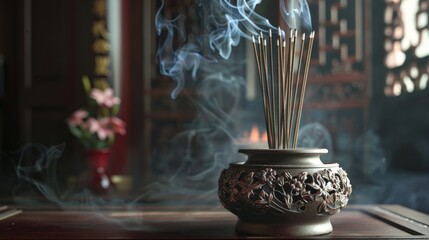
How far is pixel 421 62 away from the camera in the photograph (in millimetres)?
2430

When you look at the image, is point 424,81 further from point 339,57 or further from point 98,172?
point 98,172

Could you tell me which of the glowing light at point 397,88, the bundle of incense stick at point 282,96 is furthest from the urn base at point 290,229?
the glowing light at point 397,88

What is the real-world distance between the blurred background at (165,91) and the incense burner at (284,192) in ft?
6.13

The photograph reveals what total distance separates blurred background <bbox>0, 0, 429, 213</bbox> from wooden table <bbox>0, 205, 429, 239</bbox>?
5.08ft

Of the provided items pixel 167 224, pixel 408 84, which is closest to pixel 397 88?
pixel 408 84

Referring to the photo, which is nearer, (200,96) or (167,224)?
(167,224)

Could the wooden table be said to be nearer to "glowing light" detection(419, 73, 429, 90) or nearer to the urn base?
the urn base

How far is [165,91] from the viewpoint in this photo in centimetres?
372

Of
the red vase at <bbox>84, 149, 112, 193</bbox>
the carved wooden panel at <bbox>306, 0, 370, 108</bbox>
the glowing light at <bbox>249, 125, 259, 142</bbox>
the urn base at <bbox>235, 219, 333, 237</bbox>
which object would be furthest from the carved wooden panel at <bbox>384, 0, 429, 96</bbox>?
the red vase at <bbox>84, 149, 112, 193</bbox>

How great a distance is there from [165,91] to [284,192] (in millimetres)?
2751

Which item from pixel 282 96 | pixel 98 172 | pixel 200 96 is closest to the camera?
pixel 282 96

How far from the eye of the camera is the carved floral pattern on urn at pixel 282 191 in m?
1.04

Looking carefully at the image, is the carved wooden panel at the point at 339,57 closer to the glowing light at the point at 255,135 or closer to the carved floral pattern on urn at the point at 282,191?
the glowing light at the point at 255,135

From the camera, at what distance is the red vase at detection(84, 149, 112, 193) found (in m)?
2.93
